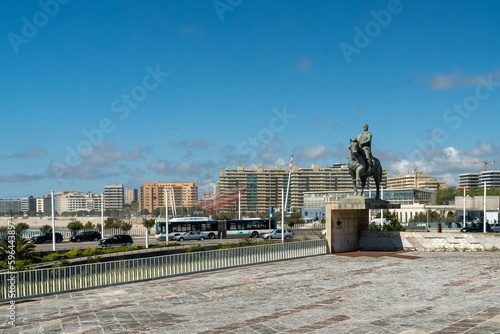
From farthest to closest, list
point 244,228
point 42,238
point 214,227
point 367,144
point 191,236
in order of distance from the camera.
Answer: point 244,228, point 214,227, point 191,236, point 42,238, point 367,144

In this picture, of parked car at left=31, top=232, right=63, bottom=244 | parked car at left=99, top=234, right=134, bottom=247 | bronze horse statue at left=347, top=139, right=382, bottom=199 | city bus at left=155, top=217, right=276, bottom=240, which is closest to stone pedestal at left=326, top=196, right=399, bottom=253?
bronze horse statue at left=347, top=139, right=382, bottom=199

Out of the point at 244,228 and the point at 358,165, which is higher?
the point at 358,165

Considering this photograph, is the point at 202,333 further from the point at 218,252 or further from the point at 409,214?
the point at 409,214

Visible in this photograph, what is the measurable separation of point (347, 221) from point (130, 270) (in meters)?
11.9

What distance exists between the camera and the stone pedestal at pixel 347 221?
74.7 feet

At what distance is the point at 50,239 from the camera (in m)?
47.2

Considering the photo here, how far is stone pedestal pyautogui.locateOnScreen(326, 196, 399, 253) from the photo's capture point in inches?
897

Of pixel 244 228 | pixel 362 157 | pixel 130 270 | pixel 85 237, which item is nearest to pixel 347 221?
pixel 362 157

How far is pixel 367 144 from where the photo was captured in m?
22.7

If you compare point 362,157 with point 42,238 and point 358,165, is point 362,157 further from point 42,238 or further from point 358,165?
point 42,238

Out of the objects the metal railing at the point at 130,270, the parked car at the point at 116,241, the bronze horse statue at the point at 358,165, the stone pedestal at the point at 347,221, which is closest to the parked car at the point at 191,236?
the parked car at the point at 116,241

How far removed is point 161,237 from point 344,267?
31411 millimetres

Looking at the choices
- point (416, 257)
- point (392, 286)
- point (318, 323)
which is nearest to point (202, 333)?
point (318, 323)

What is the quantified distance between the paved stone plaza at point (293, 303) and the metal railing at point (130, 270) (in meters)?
0.54
